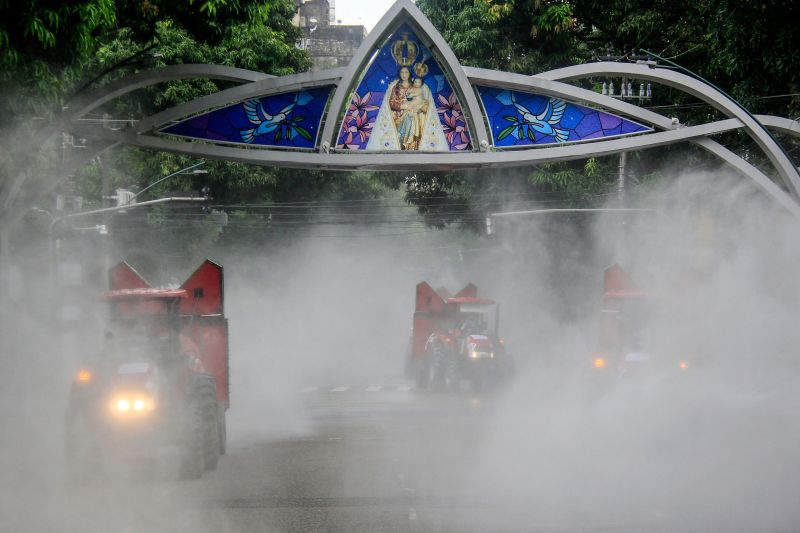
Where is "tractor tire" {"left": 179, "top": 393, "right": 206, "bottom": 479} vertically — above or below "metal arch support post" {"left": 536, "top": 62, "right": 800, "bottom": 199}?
below

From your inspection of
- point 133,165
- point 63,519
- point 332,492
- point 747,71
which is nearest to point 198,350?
point 332,492

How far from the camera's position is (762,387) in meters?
21.6

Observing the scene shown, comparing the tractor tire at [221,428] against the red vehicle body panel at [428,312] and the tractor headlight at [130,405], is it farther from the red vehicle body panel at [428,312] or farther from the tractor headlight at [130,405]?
the red vehicle body panel at [428,312]

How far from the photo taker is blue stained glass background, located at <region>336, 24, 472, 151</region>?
20.1 metres

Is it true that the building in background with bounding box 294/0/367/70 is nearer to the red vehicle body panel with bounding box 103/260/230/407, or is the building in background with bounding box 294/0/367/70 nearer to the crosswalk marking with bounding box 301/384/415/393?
the crosswalk marking with bounding box 301/384/415/393

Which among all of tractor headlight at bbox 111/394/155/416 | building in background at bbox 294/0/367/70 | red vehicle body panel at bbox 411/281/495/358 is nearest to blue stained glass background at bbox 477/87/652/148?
tractor headlight at bbox 111/394/155/416

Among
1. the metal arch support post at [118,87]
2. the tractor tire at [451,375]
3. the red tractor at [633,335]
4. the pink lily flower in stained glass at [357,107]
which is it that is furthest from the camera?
the tractor tire at [451,375]

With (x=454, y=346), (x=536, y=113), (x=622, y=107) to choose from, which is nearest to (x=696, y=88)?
(x=622, y=107)

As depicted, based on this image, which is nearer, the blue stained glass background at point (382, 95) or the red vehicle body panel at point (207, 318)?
the red vehicle body panel at point (207, 318)

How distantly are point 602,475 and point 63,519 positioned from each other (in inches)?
264

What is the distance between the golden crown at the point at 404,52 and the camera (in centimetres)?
2009

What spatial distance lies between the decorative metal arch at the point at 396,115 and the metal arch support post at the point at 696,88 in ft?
0.11

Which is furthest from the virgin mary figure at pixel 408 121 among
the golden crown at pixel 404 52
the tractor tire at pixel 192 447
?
the tractor tire at pixel 192 447

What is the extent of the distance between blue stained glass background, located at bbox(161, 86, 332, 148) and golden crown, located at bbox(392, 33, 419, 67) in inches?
48.4
